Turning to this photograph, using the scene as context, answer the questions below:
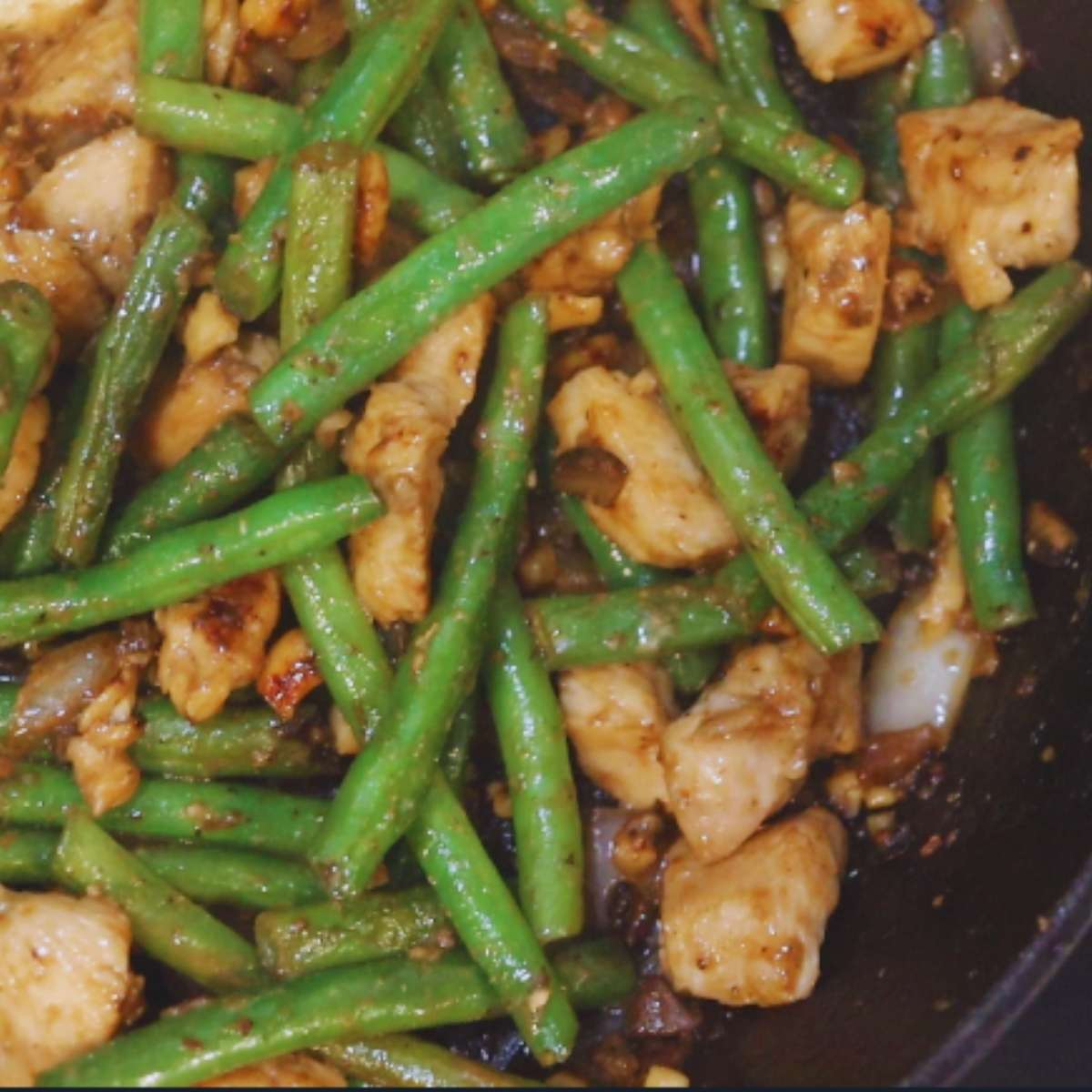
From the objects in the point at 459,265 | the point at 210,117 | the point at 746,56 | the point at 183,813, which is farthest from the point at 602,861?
the point at 746,56

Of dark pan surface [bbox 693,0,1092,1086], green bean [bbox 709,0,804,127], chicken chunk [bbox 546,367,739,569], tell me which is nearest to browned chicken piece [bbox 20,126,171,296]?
chicken chunk [bbox 546,367,739,569]

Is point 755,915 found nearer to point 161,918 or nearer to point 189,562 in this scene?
point 161,918

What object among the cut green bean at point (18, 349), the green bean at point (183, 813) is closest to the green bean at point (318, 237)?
the cut green bean at point (18, 349)

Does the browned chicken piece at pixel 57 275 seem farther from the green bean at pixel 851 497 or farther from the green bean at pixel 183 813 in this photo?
the green bean at pixel 851 497

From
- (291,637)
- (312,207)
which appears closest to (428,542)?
(291,637)

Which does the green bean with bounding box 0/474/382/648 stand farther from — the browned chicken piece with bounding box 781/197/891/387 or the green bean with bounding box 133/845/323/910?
the browned chicken piece with bounding box 781/197/891/387
